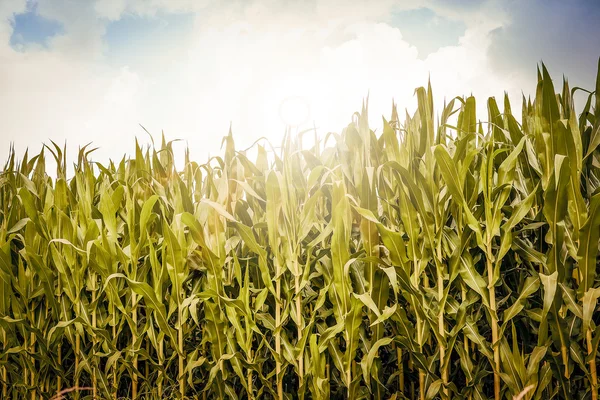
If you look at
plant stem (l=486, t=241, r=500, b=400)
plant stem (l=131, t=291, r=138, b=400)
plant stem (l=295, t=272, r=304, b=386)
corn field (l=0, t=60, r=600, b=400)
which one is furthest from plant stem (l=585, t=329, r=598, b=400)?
plant stem (l=131, t=291, r=138, b=400)

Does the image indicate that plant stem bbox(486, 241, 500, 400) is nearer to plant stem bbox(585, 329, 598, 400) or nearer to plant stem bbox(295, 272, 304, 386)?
plant stem bbox(585, 329, 598, 400)

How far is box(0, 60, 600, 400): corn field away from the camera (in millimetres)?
1320

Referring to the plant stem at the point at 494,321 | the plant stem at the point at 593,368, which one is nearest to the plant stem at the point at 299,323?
the plant stem at the point at 494,321

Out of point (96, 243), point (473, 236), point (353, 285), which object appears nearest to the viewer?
point (473, 236)

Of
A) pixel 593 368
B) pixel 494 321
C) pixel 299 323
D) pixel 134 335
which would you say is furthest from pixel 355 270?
pixel 134 335

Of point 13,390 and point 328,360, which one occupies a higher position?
point 328,360

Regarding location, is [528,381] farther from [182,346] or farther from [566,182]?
[182,346]

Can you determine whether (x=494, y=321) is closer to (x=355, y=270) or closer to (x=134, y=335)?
(x=355, y=270)

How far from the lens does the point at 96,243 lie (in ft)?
5.51

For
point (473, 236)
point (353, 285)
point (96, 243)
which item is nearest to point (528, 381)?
point (473, 236)

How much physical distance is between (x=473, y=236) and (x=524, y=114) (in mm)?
757

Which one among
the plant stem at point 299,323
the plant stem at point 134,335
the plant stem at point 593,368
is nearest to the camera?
the plant stem at point 593,368

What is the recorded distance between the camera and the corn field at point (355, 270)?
132cm

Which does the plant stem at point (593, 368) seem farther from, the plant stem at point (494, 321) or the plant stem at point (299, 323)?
the plant stem at point (299, 323)
